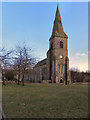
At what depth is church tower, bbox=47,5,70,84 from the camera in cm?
3901

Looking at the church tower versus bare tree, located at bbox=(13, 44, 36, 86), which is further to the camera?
the church tower

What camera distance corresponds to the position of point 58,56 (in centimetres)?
4091

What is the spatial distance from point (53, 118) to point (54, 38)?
1518 inches

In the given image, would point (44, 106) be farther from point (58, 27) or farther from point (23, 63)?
point (58, 27)

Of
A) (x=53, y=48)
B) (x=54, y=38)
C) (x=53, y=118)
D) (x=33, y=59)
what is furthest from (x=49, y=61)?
(x=53, y=118)

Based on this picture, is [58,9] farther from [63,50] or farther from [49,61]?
[49,61]

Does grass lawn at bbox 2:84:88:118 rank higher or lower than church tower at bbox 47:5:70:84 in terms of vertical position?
lower

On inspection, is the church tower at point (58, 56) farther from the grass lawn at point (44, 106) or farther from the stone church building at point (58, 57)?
the grass lawn at point (44, 106)

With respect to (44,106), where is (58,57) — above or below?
above

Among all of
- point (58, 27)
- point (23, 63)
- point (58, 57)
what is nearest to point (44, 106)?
point (23, 63)

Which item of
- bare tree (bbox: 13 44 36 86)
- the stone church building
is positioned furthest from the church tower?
bare tree (bbox: 13 44 36 86)

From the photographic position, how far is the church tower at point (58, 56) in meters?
39.0

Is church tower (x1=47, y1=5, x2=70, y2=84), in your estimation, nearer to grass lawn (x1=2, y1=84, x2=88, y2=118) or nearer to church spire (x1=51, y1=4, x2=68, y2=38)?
church spire (x1=51, y1=4, x2=68, y2=38)

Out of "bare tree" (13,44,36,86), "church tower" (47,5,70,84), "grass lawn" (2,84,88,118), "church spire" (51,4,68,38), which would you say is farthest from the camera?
"church spire" (51,4,68,38)
